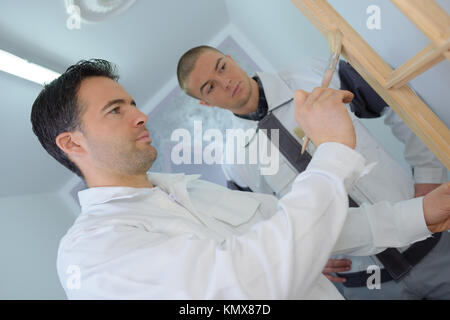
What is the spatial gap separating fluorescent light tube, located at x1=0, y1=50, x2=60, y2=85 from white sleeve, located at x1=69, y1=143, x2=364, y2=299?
89cm

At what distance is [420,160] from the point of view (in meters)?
1.21

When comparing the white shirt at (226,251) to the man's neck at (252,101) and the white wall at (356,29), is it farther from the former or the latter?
the man's neck at (252,101)

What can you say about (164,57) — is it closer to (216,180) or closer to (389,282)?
(216,180)

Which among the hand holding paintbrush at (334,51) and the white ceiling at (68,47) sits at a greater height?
the white ceiling at (68,47)

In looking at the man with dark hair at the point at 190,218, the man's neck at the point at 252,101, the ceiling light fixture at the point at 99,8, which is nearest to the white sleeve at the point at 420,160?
the man with dark hair at the point at 190,218

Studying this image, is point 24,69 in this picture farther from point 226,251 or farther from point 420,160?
point 420,160

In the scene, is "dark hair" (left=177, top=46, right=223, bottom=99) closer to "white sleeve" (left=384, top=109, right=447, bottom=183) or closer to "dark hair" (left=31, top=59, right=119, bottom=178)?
"dark hair" (left=31, top=59, right=119, bottom=178)

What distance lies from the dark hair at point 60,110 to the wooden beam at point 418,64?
86cm

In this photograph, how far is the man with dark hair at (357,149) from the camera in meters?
1.09

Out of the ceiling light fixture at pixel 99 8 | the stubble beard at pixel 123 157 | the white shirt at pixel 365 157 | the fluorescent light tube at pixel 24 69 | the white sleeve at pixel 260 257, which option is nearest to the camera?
the white sleeve at pixel 260 257

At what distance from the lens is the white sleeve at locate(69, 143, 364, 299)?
511 millimetres

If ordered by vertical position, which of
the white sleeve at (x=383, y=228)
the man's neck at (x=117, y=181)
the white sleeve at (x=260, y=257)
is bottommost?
the white sleeve at (x=383, y=228)

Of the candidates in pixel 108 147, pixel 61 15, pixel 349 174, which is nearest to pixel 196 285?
pixel 349 174

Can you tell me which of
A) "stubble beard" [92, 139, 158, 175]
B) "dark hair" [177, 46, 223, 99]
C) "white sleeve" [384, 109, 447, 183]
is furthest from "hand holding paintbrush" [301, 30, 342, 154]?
"dark hair" [177, 46, 223, 99]
